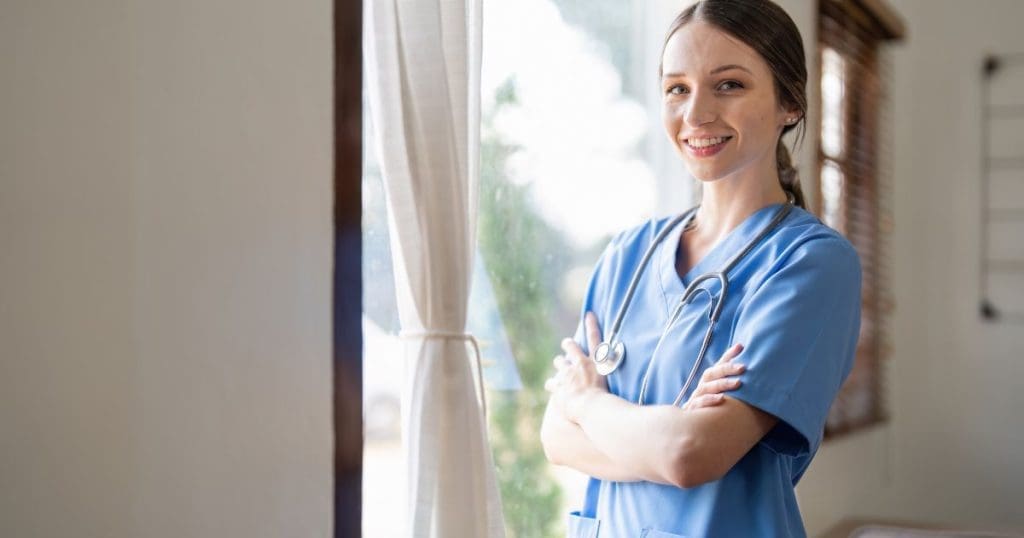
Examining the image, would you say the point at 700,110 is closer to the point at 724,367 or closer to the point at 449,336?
the point at 724,367

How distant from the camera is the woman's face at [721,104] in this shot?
1.25 metres

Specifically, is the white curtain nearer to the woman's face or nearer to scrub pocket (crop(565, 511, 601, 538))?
scrub pocket (crop(565, 511, 601, 538))

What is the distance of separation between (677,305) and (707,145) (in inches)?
7.7

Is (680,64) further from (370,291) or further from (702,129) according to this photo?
(370,291)

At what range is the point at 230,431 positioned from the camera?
3.67 ft

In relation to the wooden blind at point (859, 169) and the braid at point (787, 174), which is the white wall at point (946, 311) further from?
the braid at point (787, 174)

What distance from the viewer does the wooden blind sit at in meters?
3.18

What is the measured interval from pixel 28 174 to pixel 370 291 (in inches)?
25.1

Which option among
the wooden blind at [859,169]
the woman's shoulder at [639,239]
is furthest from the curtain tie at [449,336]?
the wooden blind at [859,169]

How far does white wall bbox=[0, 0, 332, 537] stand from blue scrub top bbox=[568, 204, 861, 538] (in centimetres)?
38

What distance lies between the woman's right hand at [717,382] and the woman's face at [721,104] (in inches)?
9.4

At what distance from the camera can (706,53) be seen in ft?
4.14

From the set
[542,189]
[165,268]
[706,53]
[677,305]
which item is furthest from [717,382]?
[542,189]

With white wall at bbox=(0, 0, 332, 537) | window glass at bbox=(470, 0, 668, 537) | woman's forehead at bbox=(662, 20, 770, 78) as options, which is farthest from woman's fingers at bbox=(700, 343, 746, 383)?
window glass at bbox=(470, 0, 668, 537)
